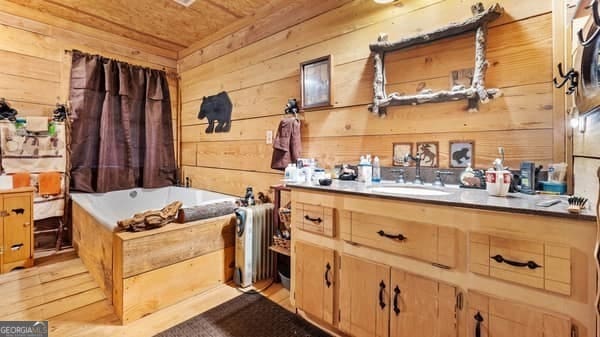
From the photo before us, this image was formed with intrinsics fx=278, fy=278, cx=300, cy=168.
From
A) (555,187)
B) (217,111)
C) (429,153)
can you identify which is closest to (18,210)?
(217,111)

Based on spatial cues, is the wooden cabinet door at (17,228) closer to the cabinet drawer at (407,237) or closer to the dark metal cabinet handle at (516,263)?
the cabinet drawer at (407,237)

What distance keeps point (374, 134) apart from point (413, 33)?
0.66 metres

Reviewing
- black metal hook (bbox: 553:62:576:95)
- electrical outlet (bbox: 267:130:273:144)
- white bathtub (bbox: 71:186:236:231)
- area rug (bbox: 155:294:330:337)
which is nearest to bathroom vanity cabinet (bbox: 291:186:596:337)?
area rug (bbox: 155:294:330:337)

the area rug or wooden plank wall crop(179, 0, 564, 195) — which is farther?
the area rug

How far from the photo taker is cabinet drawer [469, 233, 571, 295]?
874mm

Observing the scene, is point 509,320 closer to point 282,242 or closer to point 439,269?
point 439,269

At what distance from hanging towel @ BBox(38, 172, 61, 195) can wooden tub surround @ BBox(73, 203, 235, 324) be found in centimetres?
77

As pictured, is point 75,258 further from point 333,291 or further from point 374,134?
point 374,134

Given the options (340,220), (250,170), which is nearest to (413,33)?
(340,220)

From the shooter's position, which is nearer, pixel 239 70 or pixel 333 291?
pixel 333 291

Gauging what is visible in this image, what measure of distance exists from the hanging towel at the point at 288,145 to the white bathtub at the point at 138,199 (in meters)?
0.83

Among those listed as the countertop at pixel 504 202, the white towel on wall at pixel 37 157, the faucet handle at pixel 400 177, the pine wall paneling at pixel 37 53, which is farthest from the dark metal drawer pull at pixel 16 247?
the faucet handle at pixel 400 177

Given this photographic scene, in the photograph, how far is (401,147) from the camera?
70.2 inches

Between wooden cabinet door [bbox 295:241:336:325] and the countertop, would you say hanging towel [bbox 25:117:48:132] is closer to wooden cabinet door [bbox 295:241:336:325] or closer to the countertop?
wooden cabinet door [bbox 295:241:336:325]
